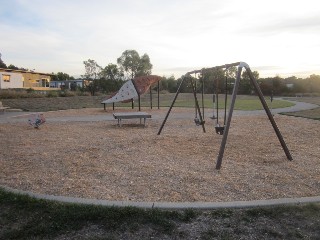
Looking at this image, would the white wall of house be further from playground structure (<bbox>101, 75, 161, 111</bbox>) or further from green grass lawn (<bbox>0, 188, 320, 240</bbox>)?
green grass lawn (<bbox>0, 188, 320, 240</bbox>)

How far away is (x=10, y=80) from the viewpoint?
47000mm

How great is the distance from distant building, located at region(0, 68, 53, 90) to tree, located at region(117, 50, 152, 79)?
1481 cm

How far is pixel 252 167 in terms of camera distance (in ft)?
20.0

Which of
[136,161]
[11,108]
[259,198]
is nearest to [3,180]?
[136,161]

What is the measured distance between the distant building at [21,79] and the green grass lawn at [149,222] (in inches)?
1708

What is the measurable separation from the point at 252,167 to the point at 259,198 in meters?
1.76

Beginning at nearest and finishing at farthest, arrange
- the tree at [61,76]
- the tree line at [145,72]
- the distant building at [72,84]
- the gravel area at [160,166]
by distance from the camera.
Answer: the gravel area at [160,166]
the tree line at [145,72]
the distant building at [72,84]
the tree at [61,76]

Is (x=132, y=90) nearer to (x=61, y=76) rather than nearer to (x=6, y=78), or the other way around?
(x=6, y=78)

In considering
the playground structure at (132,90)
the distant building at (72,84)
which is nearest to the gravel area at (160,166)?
the playground structure at (132,90)

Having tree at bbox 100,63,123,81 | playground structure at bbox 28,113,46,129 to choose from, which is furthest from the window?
playground structure at bbox 28,113,46,129

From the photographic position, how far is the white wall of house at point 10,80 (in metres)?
44.2

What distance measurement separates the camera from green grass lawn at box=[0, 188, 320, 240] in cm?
326

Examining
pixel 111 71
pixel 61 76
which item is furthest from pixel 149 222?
pixel 61 76

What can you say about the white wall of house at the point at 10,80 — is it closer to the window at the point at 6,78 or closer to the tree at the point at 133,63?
the window at the point at 6,78
